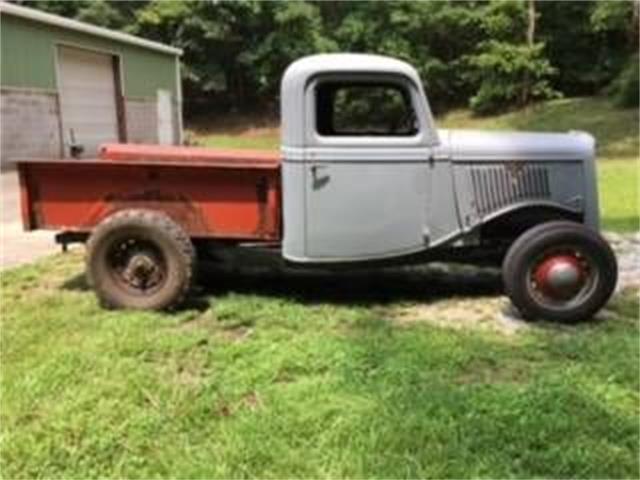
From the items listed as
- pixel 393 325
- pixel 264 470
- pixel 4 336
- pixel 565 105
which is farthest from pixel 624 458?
pixel 565 105

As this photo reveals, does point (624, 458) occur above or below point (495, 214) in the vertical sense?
below

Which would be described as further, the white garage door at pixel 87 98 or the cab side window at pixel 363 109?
the white garage door at pixel 87 98

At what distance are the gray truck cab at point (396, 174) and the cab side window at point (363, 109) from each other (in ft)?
0.03

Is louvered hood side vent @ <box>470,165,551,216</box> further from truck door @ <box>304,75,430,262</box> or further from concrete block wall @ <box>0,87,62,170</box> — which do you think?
concrete block wall @ <box>0,87,62,170</box>

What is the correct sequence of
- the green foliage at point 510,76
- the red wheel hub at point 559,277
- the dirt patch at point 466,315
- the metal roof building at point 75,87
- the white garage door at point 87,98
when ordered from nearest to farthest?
1. the dirt patch at point 466,315
2. the red wheel hub at point 559,277
3. the metal roof building at point 75,87
4. the white garage door at point 87,98
5. the green foliage at point 510,76

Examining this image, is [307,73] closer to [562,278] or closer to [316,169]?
Answer: [316,169]

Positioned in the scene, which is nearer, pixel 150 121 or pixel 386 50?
pixel 150 121

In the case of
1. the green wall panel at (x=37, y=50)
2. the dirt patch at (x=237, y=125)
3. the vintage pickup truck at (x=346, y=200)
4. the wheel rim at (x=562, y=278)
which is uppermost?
the green wall panel at (x=37, y=50)

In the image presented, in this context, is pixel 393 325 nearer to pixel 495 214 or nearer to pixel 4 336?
pixel 495 214

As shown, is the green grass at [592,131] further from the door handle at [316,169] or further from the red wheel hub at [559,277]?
the door handle at [316,169]

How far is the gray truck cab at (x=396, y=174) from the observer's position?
18.9ft

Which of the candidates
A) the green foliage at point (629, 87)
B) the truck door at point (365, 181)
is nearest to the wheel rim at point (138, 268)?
the truck door at point (365, 181)

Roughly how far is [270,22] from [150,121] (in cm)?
1052

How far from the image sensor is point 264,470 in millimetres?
3576
